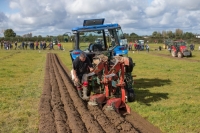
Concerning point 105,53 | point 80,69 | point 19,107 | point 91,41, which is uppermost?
point 91,41

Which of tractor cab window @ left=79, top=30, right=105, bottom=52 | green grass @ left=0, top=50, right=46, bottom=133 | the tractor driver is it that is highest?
tractor cab window @ left=79, top=30, right=105, bottom=52

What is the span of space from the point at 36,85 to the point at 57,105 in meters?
4.55

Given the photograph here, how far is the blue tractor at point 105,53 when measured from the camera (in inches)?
323

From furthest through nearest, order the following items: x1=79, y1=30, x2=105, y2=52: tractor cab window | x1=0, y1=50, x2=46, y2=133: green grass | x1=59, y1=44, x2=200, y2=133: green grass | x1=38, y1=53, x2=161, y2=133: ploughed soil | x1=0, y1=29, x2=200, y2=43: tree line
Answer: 1. x1=0, y1=29, x2=200, y2=43: tree line
2. x1=79, y1=30, x2=105, y2=52: tractor cab window
3. x1=0, y1=50, x2=46, y2=133: green grass
4. x1=59, y1=44, x2=200, y2=133: green grass
5. x1=38, y1=53, x2=161, y2=133: ploughed soil

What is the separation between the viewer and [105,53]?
395 inches

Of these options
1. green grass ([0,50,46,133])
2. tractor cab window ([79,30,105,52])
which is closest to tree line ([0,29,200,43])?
tractor cab window ([79,30,105,52])

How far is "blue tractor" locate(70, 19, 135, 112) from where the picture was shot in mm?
8195

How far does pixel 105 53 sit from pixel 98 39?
126cm

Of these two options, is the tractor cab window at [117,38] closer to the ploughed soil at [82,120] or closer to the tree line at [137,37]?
the tree line at [137,37]

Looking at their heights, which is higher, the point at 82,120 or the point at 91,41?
the point at 91,41

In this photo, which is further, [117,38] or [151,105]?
[117,38]

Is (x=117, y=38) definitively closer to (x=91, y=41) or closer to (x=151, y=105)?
(x=91, y=41)

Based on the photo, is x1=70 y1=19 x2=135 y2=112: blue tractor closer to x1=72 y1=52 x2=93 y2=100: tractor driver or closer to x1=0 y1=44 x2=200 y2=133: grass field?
x1=72 y1=52 x2=93 y2=100: tractor driver

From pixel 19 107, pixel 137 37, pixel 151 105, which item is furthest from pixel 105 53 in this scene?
pixel 137 37
